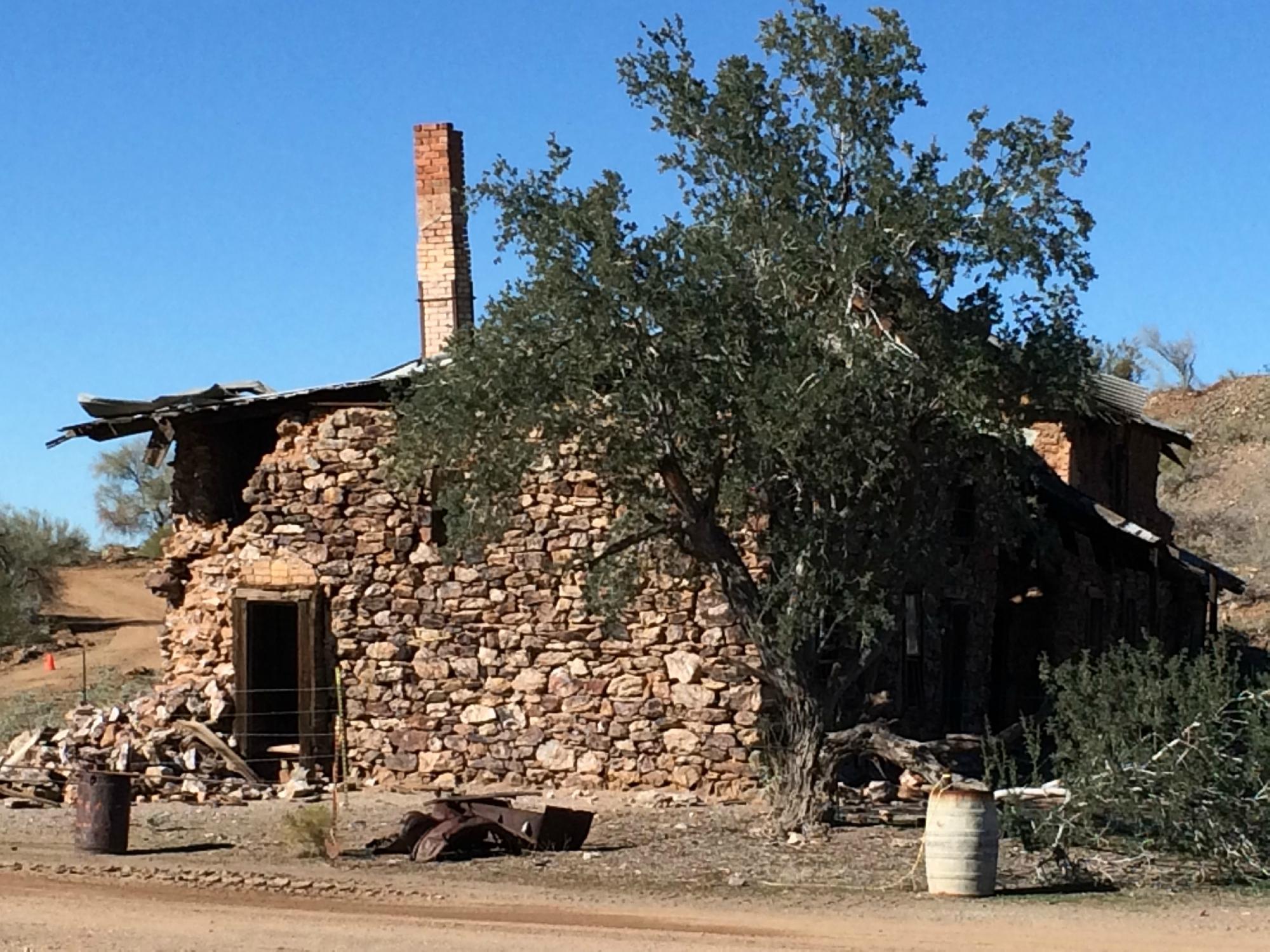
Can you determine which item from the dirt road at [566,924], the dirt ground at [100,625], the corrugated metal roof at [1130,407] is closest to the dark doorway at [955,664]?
the corrugated metal roof at [1130,407]

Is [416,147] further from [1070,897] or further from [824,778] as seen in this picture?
[1070,897]

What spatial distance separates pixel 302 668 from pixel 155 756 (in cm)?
171

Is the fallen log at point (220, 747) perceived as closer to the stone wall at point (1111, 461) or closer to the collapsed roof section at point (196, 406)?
the collapsed roof section at point (196, 406)

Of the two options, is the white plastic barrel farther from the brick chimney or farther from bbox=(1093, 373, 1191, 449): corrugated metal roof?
bbox=(1093, 373, 1191, 449): corrugated metal roof

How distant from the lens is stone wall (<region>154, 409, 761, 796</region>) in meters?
17.0

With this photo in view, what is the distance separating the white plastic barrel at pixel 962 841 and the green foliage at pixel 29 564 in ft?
91.5

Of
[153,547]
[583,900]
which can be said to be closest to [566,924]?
[583,900]

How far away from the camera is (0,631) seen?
118 feet

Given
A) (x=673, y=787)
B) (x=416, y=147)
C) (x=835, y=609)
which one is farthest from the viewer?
(x=416, y=147)

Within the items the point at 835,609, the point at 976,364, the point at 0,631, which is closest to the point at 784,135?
the point at 976,364

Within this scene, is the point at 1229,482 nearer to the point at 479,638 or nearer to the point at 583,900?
the point at 479,638

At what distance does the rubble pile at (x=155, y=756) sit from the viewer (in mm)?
17578

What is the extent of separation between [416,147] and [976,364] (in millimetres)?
8256

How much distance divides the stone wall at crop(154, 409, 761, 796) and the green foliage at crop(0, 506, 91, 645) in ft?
63.6
